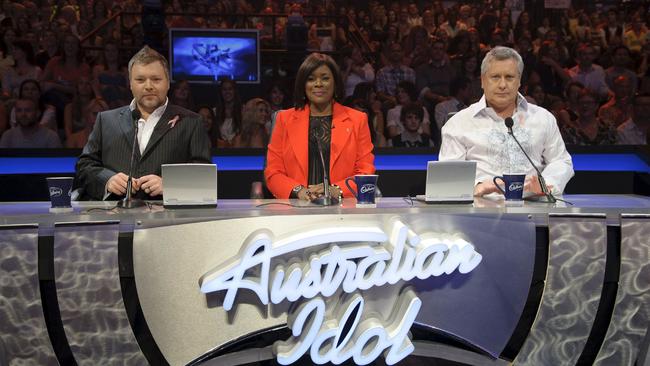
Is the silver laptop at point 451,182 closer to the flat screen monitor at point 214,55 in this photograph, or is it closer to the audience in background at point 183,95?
the audience in background at point 183,95

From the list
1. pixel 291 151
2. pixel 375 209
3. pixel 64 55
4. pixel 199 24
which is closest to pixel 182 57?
pixel 199 24

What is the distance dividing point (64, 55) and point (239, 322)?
5.47 meters

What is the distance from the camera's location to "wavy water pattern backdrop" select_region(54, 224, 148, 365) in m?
2.23

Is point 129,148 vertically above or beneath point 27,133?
above

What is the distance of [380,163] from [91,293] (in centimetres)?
414

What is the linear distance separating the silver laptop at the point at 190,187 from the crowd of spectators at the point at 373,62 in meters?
4.43

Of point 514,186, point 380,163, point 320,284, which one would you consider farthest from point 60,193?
point 380,163

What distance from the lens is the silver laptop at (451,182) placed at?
2555mm

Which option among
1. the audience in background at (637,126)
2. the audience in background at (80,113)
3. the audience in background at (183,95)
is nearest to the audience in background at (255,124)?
the audience in background at (183,95)

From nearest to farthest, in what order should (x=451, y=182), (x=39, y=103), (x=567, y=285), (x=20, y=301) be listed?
(x=20, y=301), (x=567, y=285), (x=451, y=182), (x=39, y=103)

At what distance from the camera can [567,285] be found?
2.42m

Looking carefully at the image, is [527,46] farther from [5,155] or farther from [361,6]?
[5,155]

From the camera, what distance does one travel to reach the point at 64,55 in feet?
23.0

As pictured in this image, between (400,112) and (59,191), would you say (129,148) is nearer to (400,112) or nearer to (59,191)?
(59,191)
